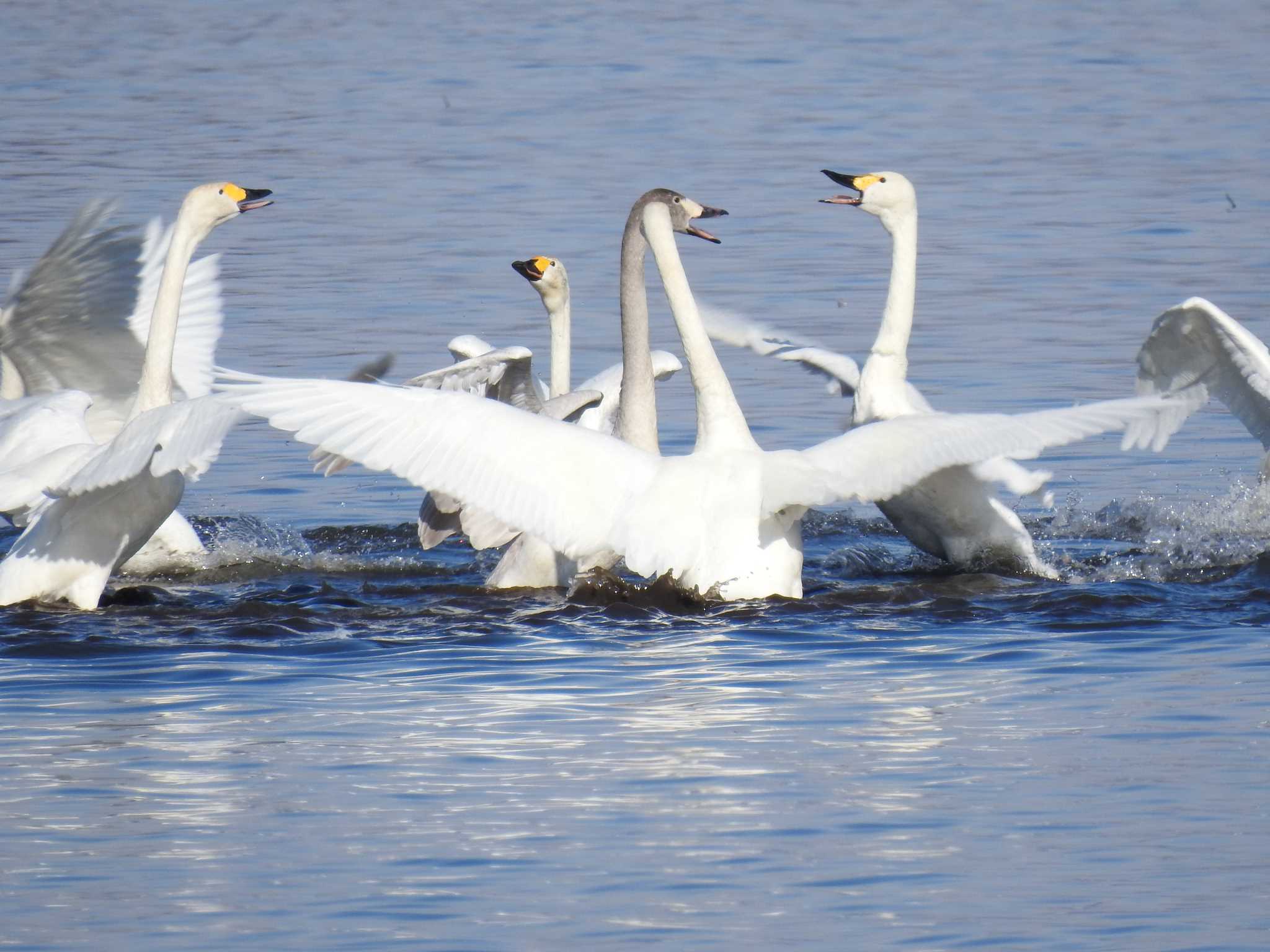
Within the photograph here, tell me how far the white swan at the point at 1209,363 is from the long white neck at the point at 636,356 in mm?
2385

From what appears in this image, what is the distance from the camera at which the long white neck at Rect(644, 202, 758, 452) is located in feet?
31.1

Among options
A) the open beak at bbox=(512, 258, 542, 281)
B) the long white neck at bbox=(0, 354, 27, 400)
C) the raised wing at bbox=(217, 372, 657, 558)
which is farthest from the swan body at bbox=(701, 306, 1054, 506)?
the long white neck at bbox=(0, 354, 27, 400)

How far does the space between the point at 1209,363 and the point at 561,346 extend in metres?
3.22

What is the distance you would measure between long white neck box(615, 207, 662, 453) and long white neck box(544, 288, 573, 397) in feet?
4.72

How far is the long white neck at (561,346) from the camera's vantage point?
40.0ft

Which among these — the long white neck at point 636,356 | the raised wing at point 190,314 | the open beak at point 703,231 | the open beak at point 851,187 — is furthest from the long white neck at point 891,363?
the raised wing at point 190,314

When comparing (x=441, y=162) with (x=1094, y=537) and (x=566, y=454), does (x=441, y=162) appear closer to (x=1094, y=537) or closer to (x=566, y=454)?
(x=1094, y=537)

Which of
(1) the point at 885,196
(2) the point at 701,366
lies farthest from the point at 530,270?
(2) the point at 701,366

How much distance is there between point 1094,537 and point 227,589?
407cm

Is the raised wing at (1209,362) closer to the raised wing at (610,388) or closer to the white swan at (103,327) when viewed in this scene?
the raised wing at (610,388)

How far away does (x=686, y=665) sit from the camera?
8.63 m

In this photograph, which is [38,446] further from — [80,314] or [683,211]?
[683,211]

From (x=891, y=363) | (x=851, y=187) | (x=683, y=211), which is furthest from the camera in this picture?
(x=851, y=187)

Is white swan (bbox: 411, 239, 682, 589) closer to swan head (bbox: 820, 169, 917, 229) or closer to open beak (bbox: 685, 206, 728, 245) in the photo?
open beak (bbox: 685, 206, 728, 245)
